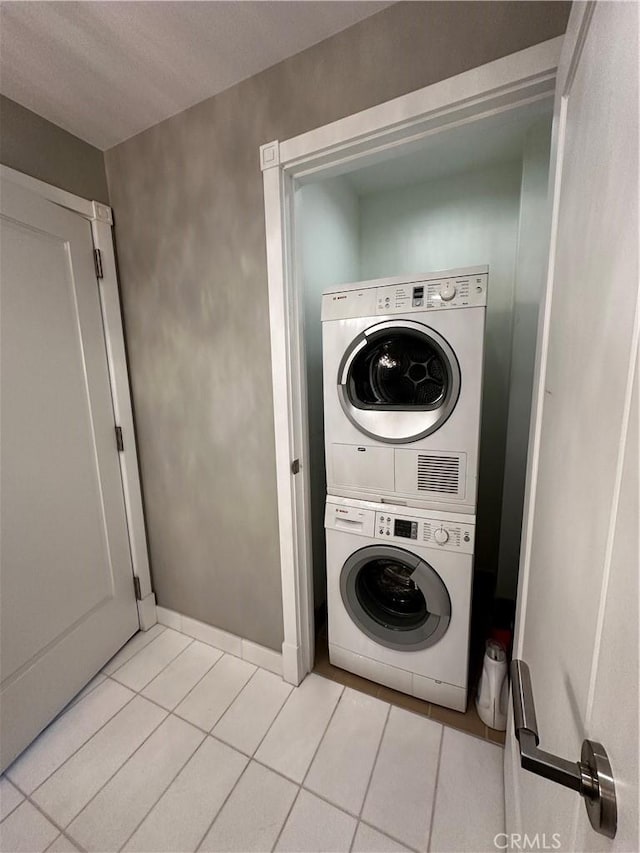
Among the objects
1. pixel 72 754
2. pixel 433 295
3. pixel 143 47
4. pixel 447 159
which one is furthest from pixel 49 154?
pixel 72 754

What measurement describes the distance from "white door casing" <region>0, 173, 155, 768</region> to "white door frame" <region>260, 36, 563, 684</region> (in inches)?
34.5

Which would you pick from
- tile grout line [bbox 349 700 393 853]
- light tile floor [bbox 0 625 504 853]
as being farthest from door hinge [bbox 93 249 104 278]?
tile grout line [bbox 349 700 393 853]

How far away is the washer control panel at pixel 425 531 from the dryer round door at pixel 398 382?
0.32m

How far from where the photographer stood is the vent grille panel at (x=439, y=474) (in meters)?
1.25

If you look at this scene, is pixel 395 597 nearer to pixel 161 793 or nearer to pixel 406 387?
pixel 406 387

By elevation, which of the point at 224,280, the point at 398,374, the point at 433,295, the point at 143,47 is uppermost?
the point at 143,47

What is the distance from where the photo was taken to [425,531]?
4.27 feet

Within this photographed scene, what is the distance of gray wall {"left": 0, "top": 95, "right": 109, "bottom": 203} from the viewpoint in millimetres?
1247

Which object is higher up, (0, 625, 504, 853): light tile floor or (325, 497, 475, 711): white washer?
(325, 497, 475, 711): white washer

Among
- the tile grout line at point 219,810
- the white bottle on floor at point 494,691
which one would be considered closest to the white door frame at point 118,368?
the tile grout line at point 219,810

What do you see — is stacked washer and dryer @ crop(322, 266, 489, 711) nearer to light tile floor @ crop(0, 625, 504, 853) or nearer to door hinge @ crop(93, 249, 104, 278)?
light tile floor @ crop(0, 625, 504, 853)

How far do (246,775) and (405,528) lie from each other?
40.9 inches

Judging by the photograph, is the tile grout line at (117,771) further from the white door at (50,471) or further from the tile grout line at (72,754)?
the white door at (50,471)

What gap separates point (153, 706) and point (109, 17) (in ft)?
7.97
